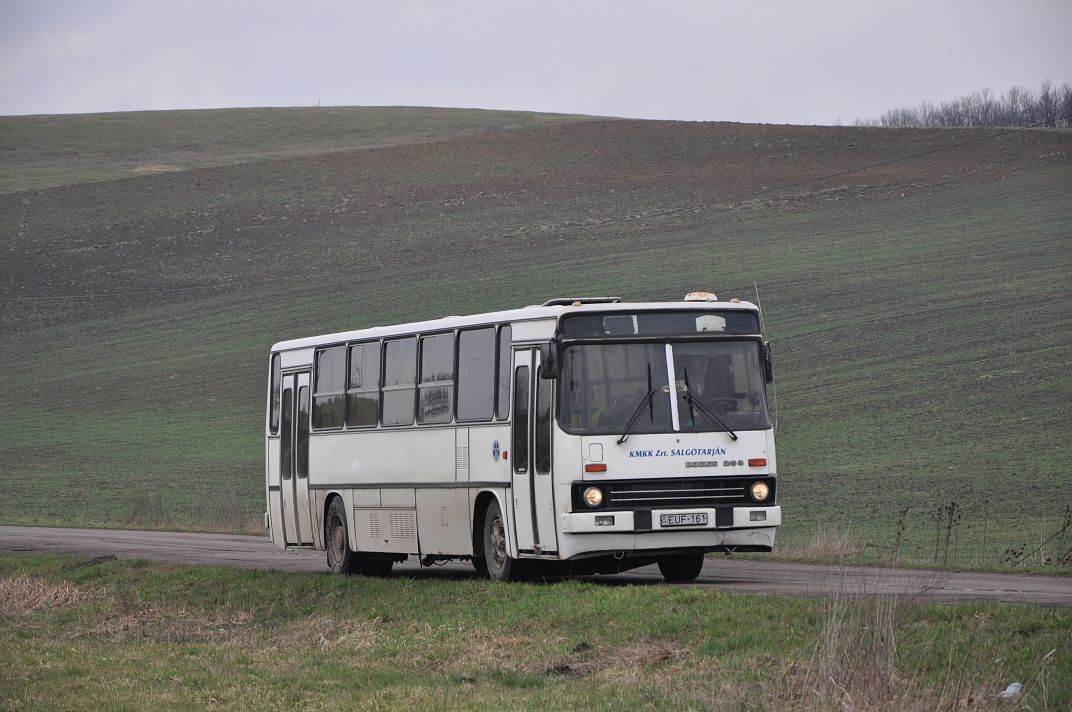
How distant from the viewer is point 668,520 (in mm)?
16688

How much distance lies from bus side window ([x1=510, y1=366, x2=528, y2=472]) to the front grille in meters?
1.00

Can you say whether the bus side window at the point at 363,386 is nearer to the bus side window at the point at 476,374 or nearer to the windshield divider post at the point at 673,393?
the bus side window at the point at 476,374

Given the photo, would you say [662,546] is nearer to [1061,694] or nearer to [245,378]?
[1061,694]

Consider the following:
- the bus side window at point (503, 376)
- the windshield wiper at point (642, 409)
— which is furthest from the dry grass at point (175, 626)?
the windshield wiper at point (642, 409)

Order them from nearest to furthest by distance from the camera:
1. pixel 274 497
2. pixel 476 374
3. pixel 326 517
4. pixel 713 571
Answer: pixel 476 374 → pixel 713 571 → pixel 326 517 → pixel 274 497

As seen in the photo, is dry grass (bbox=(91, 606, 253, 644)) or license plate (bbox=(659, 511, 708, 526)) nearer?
license plate (bbox=(659, 511, 708, 526))

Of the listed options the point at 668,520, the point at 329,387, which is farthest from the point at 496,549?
the point at 329,387

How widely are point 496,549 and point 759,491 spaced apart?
9.87 ft

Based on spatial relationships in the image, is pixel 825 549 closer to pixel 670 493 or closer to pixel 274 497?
pixel 670 493

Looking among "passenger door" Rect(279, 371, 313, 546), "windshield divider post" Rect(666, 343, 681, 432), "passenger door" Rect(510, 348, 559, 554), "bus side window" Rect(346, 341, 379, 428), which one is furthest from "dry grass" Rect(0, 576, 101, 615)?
"windshield divider post" Rect(666, 343, 681, 432)

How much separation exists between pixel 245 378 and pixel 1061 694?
4696 centimetres

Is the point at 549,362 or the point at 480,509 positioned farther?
the point at 480,509

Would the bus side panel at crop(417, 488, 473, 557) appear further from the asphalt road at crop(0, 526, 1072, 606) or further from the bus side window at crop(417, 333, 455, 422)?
the asphalt road at crop(0, 526, 1072, 606)

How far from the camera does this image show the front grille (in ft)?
54.7
